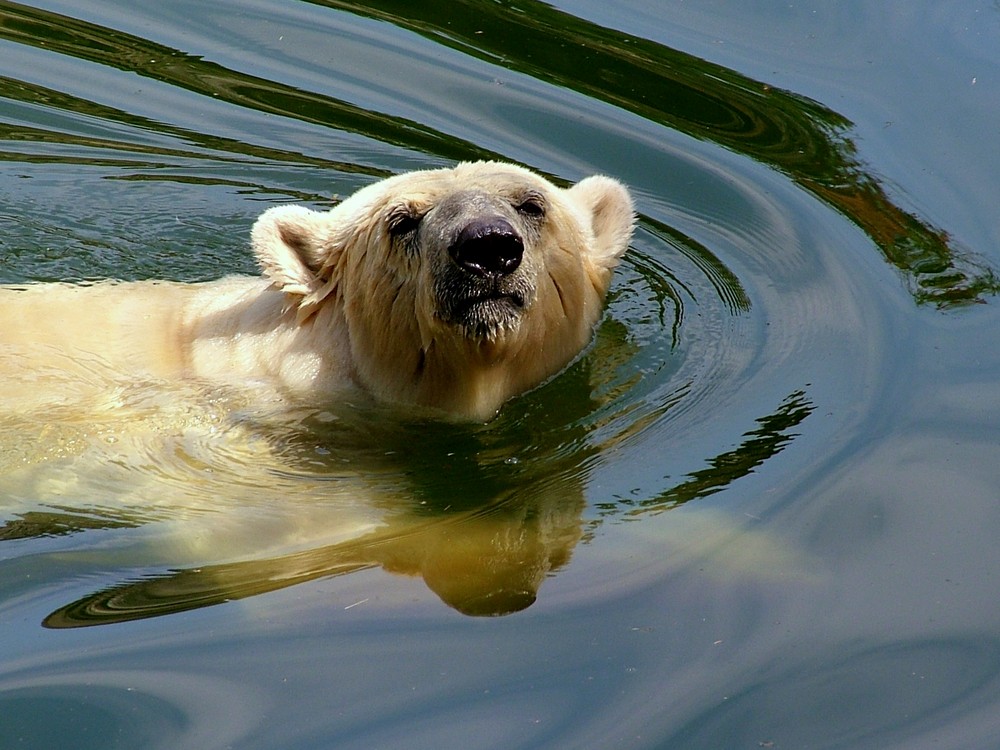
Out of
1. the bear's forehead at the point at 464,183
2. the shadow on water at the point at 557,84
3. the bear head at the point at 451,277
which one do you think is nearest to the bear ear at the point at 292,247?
the bear head at the point at 451,277

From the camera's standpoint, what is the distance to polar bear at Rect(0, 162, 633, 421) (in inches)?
203

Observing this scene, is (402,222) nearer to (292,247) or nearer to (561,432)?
(292,247)

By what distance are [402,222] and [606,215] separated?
116cm

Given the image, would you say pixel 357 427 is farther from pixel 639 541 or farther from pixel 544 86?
pixel 544 86

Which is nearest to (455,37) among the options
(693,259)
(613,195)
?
(693,259)

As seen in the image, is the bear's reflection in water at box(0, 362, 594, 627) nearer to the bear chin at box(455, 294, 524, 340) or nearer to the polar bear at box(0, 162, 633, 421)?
the polar bear at box(0, 162, 633, 421)

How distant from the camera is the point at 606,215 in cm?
607

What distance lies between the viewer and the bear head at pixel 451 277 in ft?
16.7

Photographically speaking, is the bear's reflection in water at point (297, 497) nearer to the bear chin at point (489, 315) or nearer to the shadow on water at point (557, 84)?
the bear chin at point (489, 315)

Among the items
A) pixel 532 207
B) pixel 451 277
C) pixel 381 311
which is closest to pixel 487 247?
pixel 451 277

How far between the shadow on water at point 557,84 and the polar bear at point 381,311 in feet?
6.83

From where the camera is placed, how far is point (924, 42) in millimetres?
8711

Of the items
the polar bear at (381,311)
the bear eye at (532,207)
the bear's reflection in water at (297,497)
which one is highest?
the bear eye at (532,207)

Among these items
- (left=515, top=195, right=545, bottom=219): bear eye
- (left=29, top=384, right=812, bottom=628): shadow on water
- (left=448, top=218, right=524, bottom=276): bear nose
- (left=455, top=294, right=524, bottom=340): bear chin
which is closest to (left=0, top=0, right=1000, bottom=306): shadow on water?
(left=29, top=384, right=812, bottom=628): shadow on water
